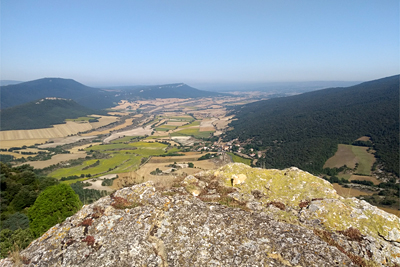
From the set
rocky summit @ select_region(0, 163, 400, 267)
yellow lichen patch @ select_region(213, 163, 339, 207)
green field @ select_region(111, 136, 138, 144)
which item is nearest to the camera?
rocky summit @ select_region(0, 163, 400, 267)

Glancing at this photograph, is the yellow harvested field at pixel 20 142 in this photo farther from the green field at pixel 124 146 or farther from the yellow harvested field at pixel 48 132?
the green field at pixel 124 146

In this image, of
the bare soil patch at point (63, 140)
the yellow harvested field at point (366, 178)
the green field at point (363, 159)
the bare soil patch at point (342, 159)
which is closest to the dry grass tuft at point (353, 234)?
the yellow harvested field at point (366, 178)

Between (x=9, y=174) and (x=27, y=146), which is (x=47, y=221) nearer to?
(x=9, y=174)

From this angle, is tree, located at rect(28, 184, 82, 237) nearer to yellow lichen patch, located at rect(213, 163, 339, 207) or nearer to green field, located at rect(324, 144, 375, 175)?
yellow lichen patch, located at rect(213, 163, 339, 207)

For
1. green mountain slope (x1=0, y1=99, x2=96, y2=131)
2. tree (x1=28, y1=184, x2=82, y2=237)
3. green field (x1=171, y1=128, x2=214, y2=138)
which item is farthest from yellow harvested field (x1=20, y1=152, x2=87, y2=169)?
green mountain slope (x1=0, y1=99, x2=96, y2=131)

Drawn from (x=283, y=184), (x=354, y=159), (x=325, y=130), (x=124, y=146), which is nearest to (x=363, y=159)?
(x=354, y=159)
